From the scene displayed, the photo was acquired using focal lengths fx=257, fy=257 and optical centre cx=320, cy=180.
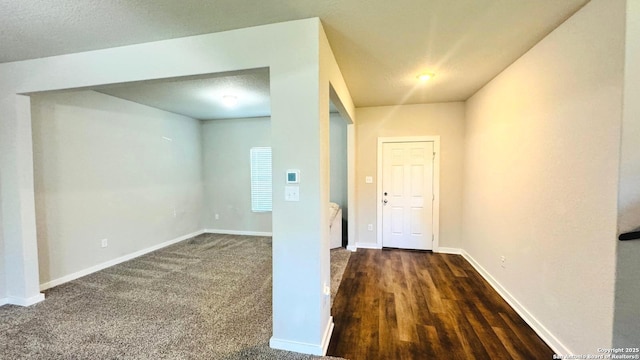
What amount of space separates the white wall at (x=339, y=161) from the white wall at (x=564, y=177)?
265 centimetres

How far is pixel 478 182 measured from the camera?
3715mm

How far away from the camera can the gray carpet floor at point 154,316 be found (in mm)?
2033

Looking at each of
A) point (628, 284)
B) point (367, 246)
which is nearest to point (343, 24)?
point (628, 284)

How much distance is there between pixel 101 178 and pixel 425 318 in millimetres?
4656

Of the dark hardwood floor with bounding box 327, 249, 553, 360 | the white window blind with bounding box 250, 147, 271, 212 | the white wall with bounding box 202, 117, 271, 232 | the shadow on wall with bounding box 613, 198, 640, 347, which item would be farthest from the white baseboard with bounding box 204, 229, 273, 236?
the shadow on wall with bounding box 613, 198, 640, 347

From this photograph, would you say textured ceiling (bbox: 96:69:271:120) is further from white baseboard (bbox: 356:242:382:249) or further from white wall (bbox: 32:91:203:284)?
white baseboard (bbox: 356:242:382:249)

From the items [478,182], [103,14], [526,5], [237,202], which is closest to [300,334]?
[103,14]

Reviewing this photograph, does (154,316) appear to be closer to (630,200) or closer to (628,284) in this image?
(628,284)

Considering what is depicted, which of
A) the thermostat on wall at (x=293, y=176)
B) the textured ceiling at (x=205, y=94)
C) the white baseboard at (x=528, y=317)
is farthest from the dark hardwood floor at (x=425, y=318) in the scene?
the textured ceiling at (x=205, y=94)

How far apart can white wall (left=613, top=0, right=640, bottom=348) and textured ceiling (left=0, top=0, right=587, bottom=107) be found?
0.55 m

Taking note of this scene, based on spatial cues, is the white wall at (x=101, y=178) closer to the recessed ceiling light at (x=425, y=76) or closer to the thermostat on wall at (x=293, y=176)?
the thermostat on wall at (x=293, y=176)

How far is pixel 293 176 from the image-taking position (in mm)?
1978

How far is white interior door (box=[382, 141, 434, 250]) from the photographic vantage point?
14.8 feet

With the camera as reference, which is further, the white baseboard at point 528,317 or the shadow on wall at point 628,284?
the white baseboard at point 528,317
